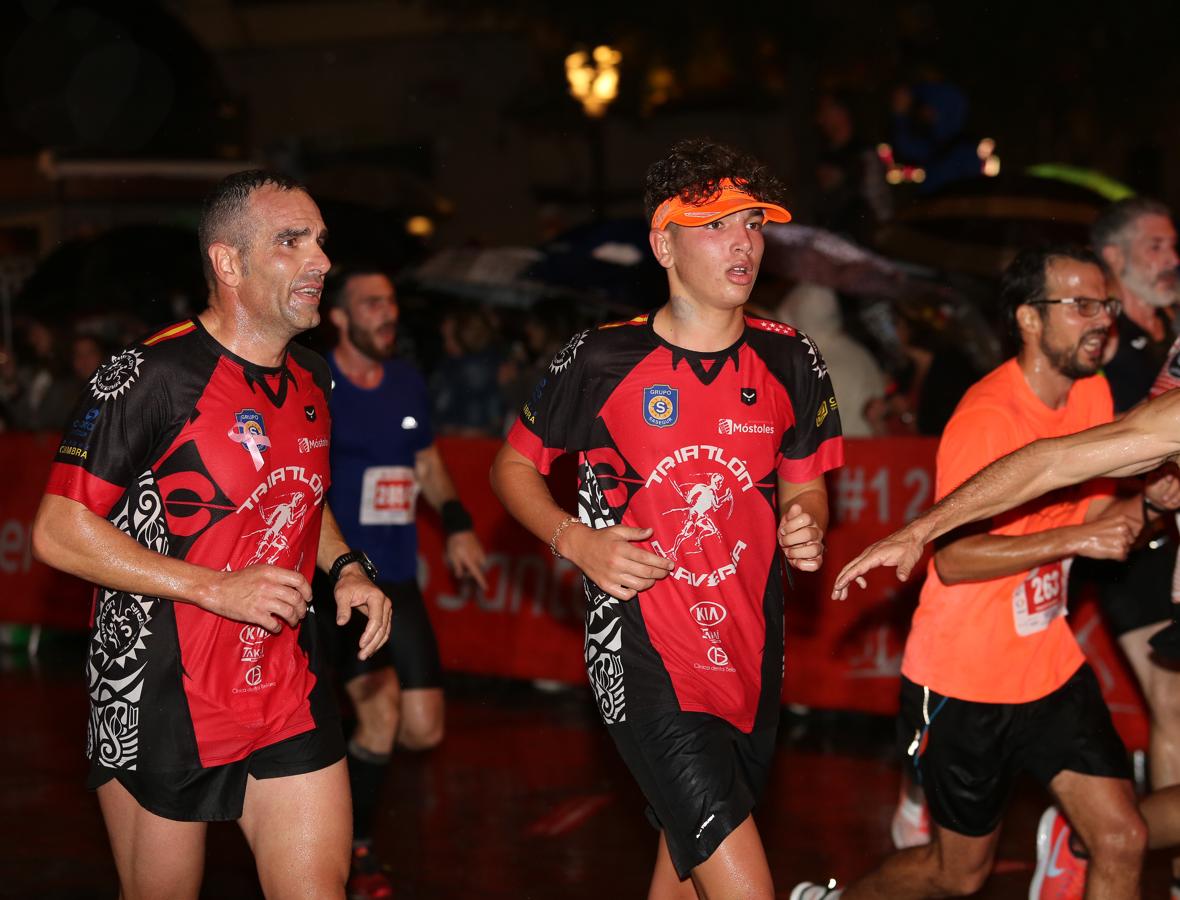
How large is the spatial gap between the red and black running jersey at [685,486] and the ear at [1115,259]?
3103 millimetres

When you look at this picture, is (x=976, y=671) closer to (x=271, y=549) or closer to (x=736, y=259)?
(x=736, y=259)

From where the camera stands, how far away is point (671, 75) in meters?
22.2

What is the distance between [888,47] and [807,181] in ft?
6.98

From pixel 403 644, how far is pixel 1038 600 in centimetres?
303

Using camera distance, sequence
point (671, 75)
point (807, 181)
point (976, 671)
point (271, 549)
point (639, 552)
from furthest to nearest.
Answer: point (671, 75)
point (807, 181)
point (976, 671)
point (271, 549)
point (639, 552)

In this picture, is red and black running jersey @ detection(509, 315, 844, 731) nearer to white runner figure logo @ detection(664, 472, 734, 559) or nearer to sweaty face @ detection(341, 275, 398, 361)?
white runner figure logo @ detection(664, 472, 734, 559)

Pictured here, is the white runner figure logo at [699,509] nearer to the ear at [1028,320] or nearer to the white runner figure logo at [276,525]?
the white runner figure logo at [276,525]

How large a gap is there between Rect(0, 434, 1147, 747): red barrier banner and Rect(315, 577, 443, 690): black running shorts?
215cm

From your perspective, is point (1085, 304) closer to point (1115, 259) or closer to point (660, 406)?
point (660, 406)

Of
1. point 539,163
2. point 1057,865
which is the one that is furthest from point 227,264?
point 539,163

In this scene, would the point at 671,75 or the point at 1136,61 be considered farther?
the point at 671,75

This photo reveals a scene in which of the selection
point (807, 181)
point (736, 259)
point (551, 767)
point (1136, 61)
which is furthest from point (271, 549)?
point (1136, 61)

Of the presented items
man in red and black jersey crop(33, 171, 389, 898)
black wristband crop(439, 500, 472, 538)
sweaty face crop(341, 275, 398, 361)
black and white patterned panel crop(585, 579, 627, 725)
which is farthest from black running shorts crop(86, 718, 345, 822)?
sweaty face crop(341, 275, 398, 361)

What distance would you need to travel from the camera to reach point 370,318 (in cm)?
701
